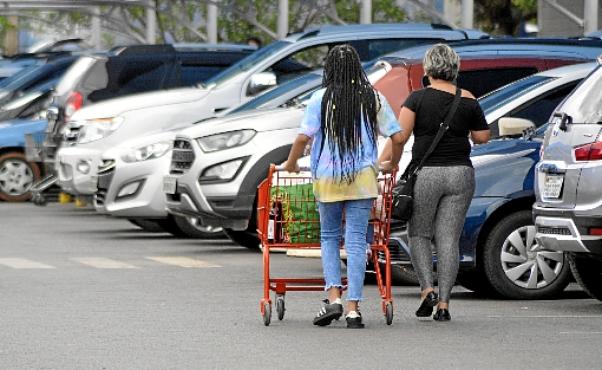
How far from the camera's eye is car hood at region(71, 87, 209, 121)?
67.8ft

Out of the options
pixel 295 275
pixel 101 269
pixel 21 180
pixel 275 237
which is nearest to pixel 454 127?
pixel 275 237

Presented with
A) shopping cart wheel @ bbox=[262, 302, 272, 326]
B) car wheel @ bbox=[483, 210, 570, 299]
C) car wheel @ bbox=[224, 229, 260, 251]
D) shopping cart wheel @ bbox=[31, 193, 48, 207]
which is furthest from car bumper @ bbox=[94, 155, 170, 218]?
shopping cart wheel @ bbox=[262, 302, 272, 326]

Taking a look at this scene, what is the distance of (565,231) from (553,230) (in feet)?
0.39

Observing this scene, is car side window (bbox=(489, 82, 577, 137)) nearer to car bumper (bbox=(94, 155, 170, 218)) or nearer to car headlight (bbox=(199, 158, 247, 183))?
car headlight (bbox=(199, 158, 247, 183))

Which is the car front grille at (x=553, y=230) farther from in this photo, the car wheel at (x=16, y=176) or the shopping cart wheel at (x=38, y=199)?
the car wheel at (x=16, y=176)

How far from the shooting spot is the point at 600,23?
29.6 meters

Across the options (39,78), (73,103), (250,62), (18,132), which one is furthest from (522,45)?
(39,78)

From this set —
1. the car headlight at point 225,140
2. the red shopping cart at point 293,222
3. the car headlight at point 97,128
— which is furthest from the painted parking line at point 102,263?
the red shopping cart at point 293,222

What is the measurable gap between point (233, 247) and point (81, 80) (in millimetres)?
5647

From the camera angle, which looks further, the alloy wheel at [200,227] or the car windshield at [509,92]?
the alloy wheel at [200,227]

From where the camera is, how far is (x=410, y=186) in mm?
11695

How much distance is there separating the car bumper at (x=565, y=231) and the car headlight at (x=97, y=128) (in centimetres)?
999

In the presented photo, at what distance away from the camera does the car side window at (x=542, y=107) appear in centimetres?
1392

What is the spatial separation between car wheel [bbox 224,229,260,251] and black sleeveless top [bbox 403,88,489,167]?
20.7ft
